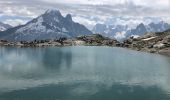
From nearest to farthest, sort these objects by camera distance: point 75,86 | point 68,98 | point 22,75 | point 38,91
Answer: point 68,98 → point 38,91 → point 75,86 → point 22,75

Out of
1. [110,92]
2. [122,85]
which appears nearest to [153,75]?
[122,85]

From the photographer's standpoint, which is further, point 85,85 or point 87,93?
point 85,85

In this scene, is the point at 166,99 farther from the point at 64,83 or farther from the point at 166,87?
the point at 64,83

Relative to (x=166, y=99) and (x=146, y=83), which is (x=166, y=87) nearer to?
(x=146, y=83)

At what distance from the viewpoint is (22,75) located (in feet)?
554

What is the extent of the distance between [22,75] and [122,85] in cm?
5618

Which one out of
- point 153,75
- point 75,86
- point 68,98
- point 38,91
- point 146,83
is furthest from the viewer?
point 153,75

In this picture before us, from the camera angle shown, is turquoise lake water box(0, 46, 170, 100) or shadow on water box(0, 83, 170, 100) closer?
shadow on water box(0, 83, 170, 100)

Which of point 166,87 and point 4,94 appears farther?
point 166,87

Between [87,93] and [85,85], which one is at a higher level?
[85,85]

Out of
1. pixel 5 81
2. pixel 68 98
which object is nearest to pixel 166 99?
pixel 68 98

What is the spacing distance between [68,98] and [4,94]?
1001 inches

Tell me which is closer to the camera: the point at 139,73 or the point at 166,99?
the point at 166,99

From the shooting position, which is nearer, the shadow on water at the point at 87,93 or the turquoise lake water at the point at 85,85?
the shadow on water at the point at 87,93
